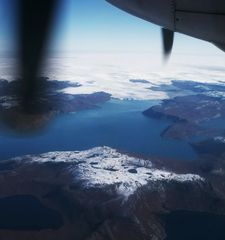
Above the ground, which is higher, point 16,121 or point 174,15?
point 174,15

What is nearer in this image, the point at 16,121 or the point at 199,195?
the point at 16,121

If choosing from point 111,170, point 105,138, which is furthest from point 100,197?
point 105,138

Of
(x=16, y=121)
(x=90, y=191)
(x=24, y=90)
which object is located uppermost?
(x=24, y=90)

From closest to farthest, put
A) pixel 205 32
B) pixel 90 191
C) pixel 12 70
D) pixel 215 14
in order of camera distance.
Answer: pixel 12 70 < pixel 215 14 < pixel 205 32 < pixel 90 191

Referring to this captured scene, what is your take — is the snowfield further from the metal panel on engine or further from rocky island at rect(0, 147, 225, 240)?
the metal panel on engine

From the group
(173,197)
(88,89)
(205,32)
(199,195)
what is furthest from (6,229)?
(88,89)

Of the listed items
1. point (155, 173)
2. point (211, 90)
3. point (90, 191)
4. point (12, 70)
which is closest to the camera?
point (12, 70)

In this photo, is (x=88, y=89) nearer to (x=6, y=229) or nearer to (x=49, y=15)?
(x=6, y=229)

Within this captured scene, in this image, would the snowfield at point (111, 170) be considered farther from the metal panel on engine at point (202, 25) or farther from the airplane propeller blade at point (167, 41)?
the metal panel on engine at point (202, 25)

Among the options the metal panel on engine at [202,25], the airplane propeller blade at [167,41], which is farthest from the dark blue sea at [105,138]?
the metal panel on engine at [202,25]
